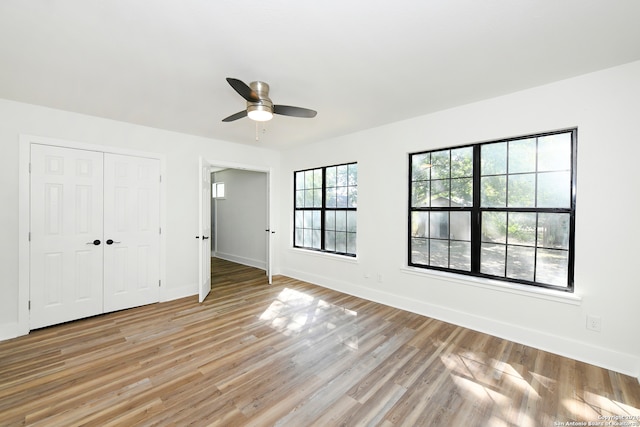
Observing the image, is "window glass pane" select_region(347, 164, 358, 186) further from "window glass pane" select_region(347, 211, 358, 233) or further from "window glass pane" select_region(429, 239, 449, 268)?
"window glass pane" select_region(429, 239, 449, 268)

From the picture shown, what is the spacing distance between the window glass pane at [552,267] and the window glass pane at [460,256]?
0.65 meters

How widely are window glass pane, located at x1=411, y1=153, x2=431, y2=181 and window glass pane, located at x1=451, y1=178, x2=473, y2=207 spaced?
36 cm

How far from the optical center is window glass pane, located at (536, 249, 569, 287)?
2.64 meters

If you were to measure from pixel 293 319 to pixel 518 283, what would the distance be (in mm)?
2543

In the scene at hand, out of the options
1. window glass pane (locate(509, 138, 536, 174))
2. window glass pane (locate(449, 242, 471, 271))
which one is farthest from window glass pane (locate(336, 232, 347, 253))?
window glass pane (locate(509, 138, 536, 174))

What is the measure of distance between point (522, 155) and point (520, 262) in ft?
3.75

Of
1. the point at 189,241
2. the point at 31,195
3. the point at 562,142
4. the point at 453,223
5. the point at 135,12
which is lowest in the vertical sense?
the point at 189,241

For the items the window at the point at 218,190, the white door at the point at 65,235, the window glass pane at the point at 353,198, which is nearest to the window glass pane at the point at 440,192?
the window glass pane at the point at 353,198

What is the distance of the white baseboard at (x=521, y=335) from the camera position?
227 centimetres

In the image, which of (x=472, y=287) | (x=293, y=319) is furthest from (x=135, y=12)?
(x=472, y=287)

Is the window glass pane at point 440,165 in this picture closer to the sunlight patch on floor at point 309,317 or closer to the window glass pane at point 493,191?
the window glass pane at point 493,191

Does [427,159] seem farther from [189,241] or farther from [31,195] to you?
[31,195]

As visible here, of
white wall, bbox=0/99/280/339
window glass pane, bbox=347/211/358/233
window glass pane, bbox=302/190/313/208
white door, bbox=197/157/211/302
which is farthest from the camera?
window glass pane, bbox=302/190/313/208

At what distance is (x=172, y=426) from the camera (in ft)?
5.52
